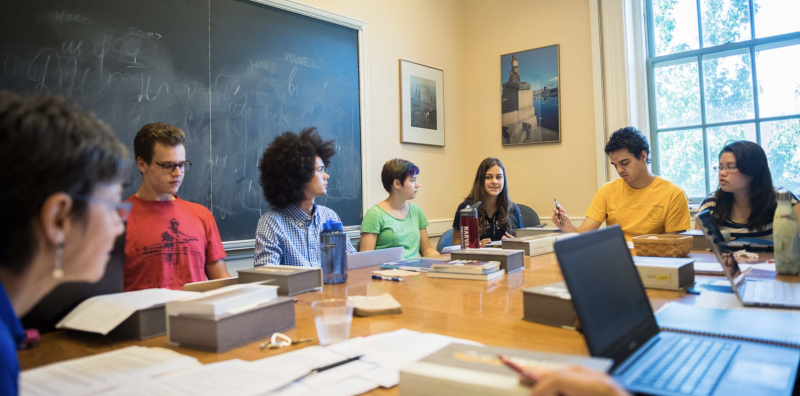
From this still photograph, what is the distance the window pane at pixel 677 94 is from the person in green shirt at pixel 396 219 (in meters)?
2.36

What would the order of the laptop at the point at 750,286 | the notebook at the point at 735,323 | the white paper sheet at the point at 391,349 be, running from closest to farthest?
the white paper sheet at the point at 391,349
the notebook at the point at 735,323
the laptop at the point at 750,286

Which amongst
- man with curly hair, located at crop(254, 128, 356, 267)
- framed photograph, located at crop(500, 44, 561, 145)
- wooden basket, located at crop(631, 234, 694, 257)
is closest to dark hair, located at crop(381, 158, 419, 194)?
man with curly hair, located at crop(254, 128, 356, 267)

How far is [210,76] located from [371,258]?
1.61 m

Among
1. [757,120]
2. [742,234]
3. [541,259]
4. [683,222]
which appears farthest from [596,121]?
[541,259]

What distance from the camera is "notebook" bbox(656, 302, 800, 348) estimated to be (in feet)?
A: 3.16

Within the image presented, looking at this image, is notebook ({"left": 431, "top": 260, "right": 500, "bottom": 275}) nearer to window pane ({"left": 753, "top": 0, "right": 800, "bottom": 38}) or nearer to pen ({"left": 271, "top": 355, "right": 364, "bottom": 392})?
pen ({"left": 271, "top": 355, "right": 364, "bottom": 392})

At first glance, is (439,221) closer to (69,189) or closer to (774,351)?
(774,351)

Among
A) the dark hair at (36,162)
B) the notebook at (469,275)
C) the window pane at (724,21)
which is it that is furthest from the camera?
the window pane at (724,21)

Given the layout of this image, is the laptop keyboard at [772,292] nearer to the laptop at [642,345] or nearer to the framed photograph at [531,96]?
the laptop at [642,345]

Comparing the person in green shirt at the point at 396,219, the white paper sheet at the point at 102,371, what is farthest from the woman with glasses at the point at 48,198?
the person in green shirt at the point at 396,219

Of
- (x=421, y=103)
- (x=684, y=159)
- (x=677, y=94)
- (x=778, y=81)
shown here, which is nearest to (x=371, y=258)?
(x=421, y=103)

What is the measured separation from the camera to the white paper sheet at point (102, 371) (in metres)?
0.80

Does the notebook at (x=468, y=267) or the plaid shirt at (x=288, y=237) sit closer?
the notebook at (x=468, y=267)

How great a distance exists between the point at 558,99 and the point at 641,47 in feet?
2.51
